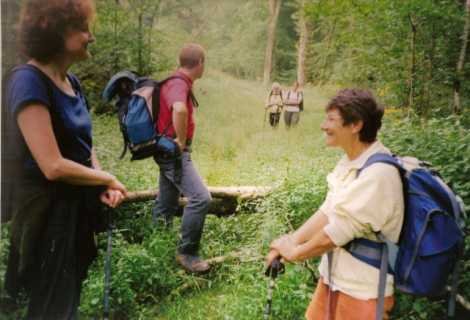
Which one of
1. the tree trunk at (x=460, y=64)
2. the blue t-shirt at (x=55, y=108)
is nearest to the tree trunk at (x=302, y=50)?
the tree trunk at (x=460, y=64)

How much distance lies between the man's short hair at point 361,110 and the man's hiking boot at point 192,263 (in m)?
1.72

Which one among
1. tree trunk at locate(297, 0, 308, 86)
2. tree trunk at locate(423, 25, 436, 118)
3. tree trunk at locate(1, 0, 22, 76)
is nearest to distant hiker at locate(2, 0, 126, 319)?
tree trunk at locate(1, 0, 22, 76)

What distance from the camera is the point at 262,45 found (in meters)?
3.21

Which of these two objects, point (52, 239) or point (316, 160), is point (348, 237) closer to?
point (52, 239)

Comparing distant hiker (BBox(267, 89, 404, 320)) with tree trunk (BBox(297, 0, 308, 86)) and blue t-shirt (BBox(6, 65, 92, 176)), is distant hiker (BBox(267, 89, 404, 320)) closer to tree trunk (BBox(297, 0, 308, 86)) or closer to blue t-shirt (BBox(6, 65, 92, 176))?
blue t-shirt (BBox(6, 65, 92, 176))

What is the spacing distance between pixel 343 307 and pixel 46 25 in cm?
158

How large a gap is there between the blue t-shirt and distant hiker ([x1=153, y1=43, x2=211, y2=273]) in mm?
1023

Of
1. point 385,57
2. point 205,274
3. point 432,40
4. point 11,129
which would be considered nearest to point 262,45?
point 385,57

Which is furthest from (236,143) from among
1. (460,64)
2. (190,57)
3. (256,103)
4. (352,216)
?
(352,216)

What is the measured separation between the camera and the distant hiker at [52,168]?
5.10 feet

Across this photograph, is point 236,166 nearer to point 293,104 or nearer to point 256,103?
point 256,103

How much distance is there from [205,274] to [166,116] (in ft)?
3.74

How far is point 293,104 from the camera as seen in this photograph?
319 centimetres

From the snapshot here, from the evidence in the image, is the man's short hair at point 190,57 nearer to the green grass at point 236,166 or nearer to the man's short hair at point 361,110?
the green grass at point 236,166
